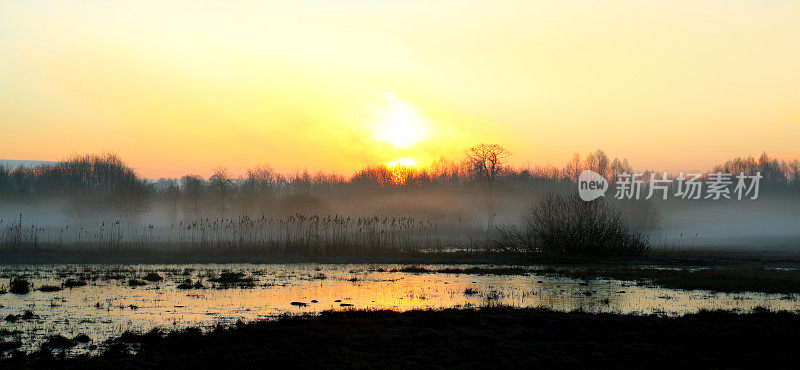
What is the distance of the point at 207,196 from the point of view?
4892 inches

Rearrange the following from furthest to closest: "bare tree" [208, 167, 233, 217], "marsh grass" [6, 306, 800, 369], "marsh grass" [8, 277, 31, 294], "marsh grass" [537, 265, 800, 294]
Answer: "bare tree" [208, 167, 233, 217] < "marsh grass" [537, 265, 800, 294] < "marsh grass" [8, 277, 31, 294] < "marsh grass" [6, 306, 800, 369]

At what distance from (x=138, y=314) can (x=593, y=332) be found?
1273 centimetres

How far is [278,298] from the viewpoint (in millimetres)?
22562

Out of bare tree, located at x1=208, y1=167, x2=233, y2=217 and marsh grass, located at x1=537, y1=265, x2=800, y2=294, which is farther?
bare tree, located at x1=208, y1=167, x2=233, y2=217

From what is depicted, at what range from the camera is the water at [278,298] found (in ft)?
56.1

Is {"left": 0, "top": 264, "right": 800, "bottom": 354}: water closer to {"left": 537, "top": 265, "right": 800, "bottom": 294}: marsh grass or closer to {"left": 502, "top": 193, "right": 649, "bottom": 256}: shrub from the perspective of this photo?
{"left": 537, "top": 265, "right": 800, "bottom": 294}: marsh grass

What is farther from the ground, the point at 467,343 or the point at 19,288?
the point at 19,288


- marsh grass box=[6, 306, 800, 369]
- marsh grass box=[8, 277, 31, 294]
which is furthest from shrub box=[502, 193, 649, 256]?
marsh grass box=[8, 277, 31, 294]

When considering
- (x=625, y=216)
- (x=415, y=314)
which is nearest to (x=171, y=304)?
(x=415, y=314)

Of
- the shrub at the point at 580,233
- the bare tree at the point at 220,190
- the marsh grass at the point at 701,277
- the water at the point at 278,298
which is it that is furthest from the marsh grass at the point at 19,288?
the bare tree at the point at 220,190

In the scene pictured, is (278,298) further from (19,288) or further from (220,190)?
(220,190)

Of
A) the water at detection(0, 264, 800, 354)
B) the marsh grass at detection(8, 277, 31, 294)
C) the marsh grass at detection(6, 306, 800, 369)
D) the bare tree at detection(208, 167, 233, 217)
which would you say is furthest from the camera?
the bare tree at detection(208, 167, 233, 217)

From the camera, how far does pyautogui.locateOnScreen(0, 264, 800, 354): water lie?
1711 cm

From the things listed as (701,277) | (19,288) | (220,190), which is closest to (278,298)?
(19,288)
